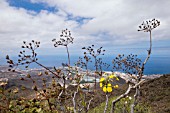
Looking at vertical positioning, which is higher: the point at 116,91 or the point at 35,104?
the point at 35,104

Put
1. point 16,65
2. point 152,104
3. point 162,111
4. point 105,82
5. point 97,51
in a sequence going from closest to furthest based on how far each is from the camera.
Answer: point 105,82 < point 16,65 < point 97,51 < point 162,111 < point 152,104

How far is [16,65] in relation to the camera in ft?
11.1

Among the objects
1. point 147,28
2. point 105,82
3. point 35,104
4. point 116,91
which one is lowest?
point 116,91

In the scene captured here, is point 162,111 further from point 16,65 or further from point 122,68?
point 16,65

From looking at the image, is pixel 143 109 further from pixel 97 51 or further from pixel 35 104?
pixel 35 104

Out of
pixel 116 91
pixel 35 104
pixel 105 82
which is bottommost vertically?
pixel 116 91

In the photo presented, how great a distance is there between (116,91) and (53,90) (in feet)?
47.8

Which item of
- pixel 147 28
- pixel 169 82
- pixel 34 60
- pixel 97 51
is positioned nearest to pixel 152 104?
pixel 169 82

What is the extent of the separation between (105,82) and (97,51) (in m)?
3.31

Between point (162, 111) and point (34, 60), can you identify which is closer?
point (34, 60)

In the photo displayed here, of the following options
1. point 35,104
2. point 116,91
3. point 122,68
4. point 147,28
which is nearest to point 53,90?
point 35,104

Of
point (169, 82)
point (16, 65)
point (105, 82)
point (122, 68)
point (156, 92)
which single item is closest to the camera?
point (105, 82)

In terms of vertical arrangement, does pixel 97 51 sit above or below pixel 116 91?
above

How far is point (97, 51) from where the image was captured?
5.54m
